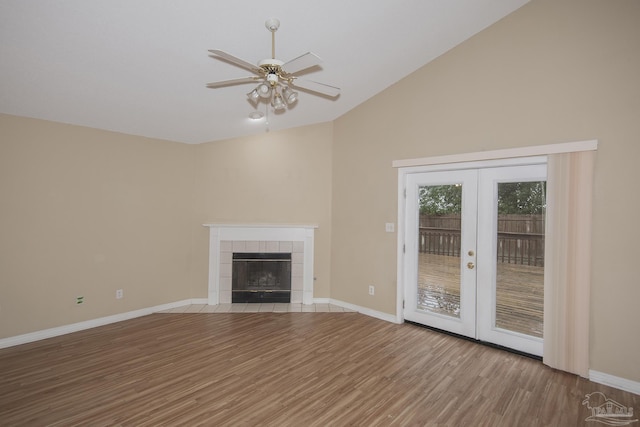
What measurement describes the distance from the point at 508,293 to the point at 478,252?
532mm

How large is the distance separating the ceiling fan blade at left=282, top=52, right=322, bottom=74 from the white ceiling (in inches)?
26.8

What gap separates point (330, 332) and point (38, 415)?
2.79m

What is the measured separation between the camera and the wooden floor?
2.33 metres

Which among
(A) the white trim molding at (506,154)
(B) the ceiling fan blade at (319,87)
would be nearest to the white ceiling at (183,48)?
(B) the ceiling fan blade at (319,87)

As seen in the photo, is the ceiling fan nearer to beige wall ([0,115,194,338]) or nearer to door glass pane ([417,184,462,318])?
door glass pane ([417,184,462,318])

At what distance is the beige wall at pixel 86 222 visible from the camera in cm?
343

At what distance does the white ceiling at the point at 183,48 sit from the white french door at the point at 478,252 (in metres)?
1.62

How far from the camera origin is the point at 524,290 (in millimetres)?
3354

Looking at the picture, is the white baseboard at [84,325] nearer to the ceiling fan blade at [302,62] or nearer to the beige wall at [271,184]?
the beige wall at [271,184]

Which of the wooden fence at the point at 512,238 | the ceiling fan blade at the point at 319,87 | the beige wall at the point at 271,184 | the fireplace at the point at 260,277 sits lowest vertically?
the fireplace at the point at 260,277

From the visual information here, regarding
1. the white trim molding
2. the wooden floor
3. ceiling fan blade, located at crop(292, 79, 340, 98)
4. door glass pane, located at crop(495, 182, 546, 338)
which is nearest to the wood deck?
door glass pane, located at crop(495, 182, 546, 338)

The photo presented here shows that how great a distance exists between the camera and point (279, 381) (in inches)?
110

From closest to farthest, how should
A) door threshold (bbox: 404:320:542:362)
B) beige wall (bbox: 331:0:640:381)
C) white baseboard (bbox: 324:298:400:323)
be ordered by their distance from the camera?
beige wall (bbox: 331:0:640:381) < door threshold (bbox: 404:320:542:362) < white baseboard (bbox: 324:298:400:323)

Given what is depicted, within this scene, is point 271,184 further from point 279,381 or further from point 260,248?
point 279,381
